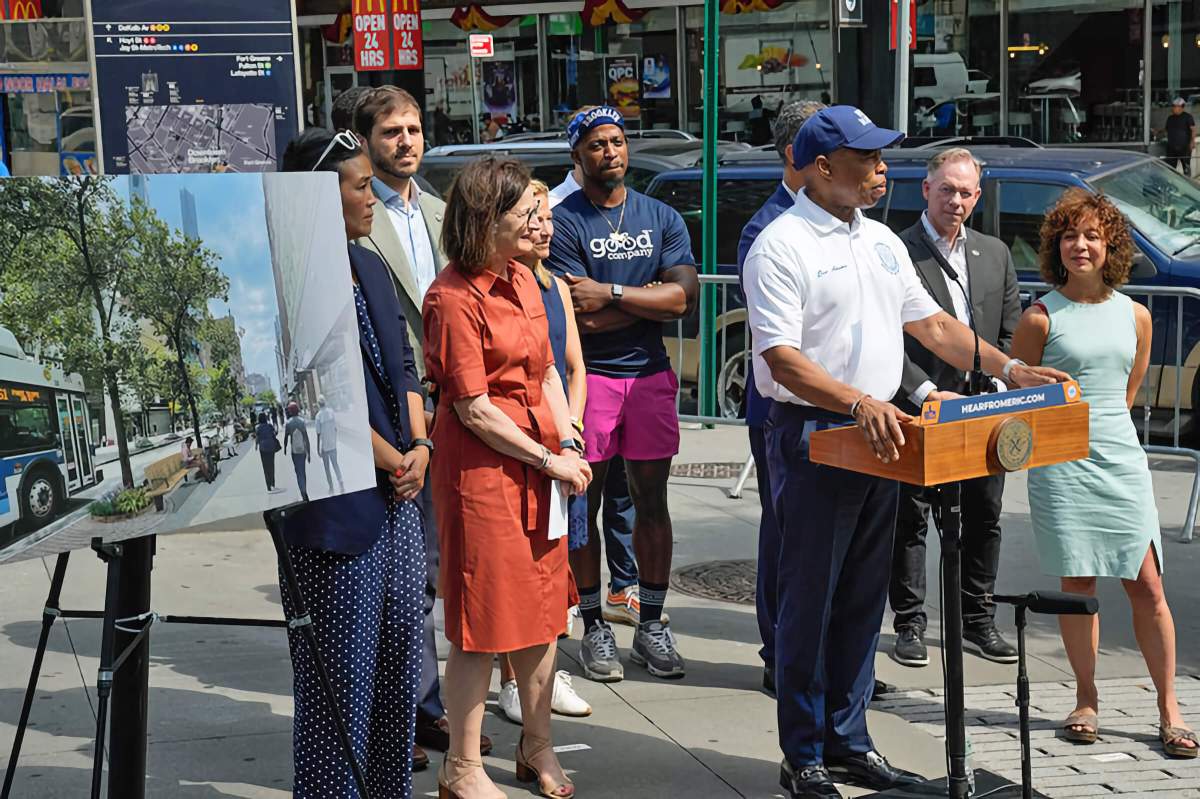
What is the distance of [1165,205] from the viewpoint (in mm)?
10742

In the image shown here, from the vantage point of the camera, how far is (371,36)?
23.9 metres

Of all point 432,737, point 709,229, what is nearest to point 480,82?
point 709,229

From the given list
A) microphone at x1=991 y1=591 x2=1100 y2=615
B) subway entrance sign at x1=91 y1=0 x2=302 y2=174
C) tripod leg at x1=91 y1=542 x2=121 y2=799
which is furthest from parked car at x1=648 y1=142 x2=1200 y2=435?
tripod leg at x1=91 y1=542 x2=121 y2=799

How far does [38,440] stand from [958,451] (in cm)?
218

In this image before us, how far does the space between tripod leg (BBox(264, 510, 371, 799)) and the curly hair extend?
3.00 metres

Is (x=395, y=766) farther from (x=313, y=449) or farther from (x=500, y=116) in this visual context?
(x=500, y=116)

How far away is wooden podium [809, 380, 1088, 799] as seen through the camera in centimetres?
387

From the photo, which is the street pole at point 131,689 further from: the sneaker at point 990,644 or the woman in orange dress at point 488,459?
the sneaker at point 990,644

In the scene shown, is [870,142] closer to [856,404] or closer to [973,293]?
[856,404]

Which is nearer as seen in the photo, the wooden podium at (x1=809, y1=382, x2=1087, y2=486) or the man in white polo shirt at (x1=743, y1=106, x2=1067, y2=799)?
the wooden podium at (x1=809, y1=382, x2=1087, y2=486)

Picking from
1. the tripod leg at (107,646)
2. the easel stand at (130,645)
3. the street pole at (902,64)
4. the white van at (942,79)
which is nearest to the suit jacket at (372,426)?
the easel stand at (130,645)

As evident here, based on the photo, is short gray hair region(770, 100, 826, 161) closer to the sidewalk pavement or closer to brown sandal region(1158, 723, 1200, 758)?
the sidewalk pavement

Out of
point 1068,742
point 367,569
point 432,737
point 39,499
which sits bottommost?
point 1068,742

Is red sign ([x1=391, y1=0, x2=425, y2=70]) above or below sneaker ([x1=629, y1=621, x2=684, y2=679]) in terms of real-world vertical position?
above
